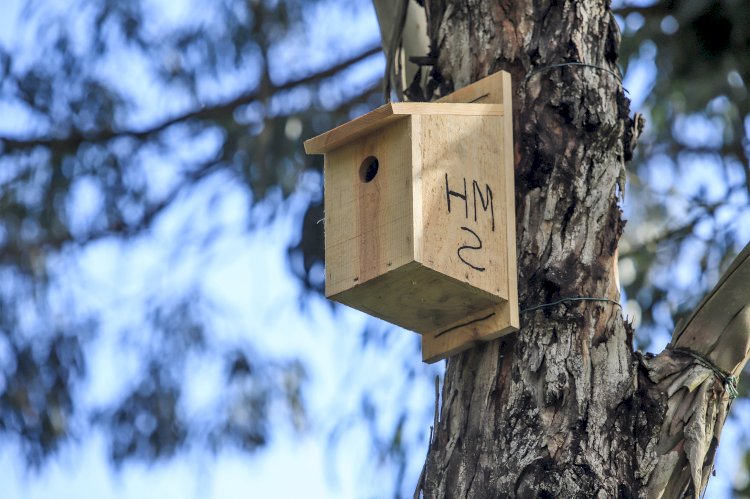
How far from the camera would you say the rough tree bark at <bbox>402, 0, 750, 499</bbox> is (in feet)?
8.34

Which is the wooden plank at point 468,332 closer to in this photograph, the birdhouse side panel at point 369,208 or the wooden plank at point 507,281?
the wooden plank at point 507,281

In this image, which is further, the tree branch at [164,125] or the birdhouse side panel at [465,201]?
the tree branch at [164,125]

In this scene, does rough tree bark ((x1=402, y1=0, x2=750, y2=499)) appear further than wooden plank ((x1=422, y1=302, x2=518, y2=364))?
No

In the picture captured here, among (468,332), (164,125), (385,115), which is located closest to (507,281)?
(468,332)

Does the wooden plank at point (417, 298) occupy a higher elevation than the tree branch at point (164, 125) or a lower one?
higher

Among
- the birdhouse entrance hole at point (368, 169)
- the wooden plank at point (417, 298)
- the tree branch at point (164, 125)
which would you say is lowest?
the tree branch at point (164, 125)

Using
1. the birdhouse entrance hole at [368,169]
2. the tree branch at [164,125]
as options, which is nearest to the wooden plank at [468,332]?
the birdhouse entrance hole at [368,169]

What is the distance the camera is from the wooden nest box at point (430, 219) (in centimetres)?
266

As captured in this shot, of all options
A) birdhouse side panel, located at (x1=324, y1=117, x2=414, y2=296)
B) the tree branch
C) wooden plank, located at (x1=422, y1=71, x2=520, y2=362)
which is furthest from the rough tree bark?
the tree branch

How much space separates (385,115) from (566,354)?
0.63m

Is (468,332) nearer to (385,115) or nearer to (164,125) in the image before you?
(385,115)

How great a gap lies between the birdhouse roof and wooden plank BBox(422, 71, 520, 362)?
43mm

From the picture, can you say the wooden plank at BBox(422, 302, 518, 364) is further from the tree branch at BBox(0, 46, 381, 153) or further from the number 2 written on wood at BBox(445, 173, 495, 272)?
the tree branch at BBox(0, 46, 381, 153)

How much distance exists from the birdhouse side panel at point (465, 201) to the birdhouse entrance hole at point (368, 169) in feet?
0.49
